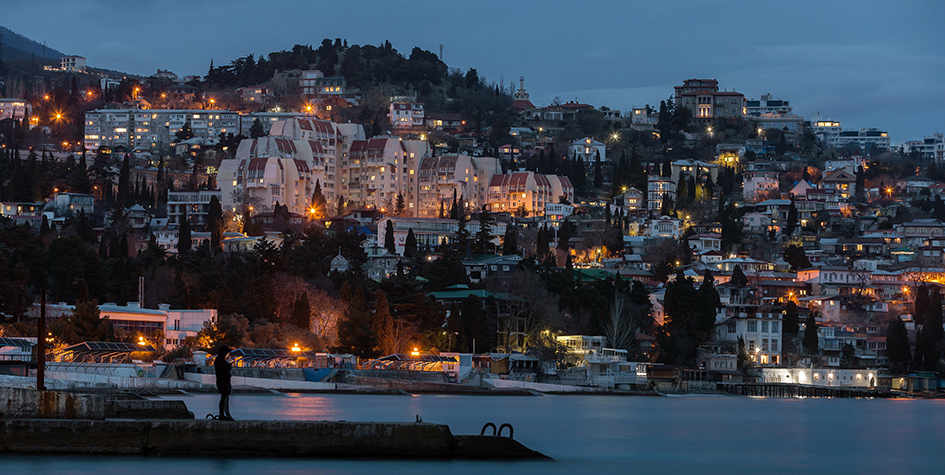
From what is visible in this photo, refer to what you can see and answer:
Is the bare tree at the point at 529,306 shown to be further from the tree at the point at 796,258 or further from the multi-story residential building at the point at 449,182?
the multi-story residential building at the point at 449,182

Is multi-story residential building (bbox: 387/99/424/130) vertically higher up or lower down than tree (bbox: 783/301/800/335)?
higher up

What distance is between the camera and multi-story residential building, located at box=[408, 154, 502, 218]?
449 ft

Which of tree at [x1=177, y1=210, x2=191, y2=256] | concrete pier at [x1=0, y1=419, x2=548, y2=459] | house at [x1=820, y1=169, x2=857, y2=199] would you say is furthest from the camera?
house at [x1=820, y1=169, x2=857, y2=199]

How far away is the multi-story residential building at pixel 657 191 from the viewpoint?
463ft

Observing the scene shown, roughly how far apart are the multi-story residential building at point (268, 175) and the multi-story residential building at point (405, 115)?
106ft

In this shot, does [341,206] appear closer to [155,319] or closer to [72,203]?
[72,203]

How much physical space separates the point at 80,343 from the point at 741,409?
32.8 meters

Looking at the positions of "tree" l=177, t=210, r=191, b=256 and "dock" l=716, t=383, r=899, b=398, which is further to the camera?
"tree" l=177, t=210, r=191, b=256

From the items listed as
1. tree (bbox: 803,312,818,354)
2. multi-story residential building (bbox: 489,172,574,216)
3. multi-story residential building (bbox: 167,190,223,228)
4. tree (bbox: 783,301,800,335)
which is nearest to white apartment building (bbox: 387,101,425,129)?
multi-story residential building (bbox: 489,172,574,216)

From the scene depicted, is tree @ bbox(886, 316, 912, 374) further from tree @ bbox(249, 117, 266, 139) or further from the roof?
tree @ bbox(249, 117, 266, 139)

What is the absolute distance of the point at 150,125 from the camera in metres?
161

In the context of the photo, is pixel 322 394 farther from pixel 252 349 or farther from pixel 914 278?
pixel 914 278

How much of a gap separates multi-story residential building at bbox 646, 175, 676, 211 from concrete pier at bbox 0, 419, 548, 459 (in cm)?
12007

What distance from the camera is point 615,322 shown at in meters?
83.6
